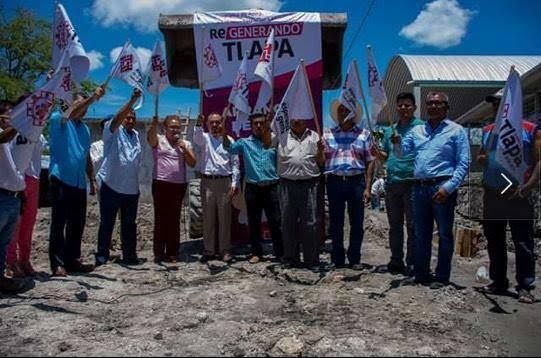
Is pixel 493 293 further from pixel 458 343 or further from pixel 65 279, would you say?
pixel 65 279

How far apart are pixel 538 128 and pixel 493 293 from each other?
166 centimetres

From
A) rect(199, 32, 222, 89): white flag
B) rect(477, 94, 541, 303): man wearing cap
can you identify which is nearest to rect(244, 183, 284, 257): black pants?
rect(199, 32, 222, 89): white flag

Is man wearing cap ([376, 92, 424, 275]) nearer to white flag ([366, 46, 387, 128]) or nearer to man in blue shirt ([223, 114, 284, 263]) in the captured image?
white flag ([366, 46, 387, 128])

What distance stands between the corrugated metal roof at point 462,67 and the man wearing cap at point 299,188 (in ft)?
40.2

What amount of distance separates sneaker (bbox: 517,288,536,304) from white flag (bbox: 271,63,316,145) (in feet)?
9.15

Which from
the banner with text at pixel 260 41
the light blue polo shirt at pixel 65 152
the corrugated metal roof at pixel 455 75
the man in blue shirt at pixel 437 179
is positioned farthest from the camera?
the corrugated metal roof at pixel 455 75

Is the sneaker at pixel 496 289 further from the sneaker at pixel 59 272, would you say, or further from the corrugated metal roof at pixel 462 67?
the corrugated metal roof at pixel 462 67

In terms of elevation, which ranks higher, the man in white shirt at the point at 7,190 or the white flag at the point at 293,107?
the white flag at the point at 293,107

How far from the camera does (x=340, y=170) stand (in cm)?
566

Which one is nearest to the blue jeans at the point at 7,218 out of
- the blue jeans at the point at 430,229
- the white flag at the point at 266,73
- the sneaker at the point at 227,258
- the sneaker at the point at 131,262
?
the sneaker at the point at 131,262

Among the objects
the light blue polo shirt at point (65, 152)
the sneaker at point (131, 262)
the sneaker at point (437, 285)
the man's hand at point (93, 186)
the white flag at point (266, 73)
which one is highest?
the white flag at point (266, 73)

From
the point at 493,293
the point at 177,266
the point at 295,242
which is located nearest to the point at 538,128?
the point at 493,293

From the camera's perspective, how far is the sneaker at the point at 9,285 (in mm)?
4746

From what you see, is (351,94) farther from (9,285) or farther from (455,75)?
(455,75)
